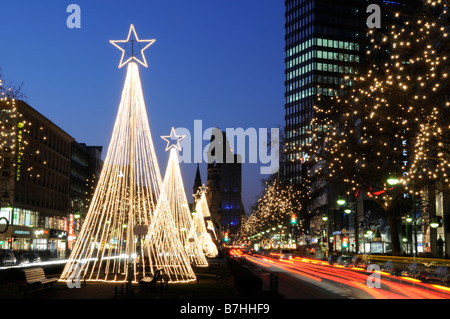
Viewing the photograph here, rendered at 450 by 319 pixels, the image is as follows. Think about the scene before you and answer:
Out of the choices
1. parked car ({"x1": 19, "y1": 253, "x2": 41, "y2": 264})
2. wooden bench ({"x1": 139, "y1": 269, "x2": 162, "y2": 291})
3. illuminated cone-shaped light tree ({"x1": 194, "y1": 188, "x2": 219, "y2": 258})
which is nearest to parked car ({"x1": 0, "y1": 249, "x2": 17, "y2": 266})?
parked car ({"x1": 19, "y1": 253, "x2": 41, "y2": 264})

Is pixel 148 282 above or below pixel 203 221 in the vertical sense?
below

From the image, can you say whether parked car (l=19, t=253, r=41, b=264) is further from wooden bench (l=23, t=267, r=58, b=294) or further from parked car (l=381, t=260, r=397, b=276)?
wooden bench (l=23, t=267, r=58, b=294)

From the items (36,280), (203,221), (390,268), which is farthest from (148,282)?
(203,221)

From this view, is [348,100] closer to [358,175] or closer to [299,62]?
[358,175]

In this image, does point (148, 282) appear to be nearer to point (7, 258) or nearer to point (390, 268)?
point (390, 268)

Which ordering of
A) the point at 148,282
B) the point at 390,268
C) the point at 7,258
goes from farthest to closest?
1. the point at 7,258
2. the point at 390,268
3. the point at 148,282

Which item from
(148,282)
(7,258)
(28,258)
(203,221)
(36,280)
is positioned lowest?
(28,258)

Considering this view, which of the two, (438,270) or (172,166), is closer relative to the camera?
(438,270)

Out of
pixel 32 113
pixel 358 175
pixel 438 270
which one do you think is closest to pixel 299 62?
pixel 32 113

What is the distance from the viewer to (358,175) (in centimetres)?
4866

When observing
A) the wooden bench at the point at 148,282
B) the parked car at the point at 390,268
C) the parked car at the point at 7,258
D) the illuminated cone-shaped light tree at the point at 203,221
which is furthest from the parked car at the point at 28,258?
the wooden bench at the point at 148,282

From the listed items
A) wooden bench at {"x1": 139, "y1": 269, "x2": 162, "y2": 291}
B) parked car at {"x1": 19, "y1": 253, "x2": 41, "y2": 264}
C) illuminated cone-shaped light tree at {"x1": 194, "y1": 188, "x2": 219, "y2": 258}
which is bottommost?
parked car at {"x1": 19, "y1": 253, "x2": 41, "y2": 264}

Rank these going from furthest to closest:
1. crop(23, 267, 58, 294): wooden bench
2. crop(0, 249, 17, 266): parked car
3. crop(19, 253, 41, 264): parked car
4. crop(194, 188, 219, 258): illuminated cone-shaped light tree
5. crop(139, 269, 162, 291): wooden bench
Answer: crop(194, 188, 219, 258): illuminated cone-shaped light tree
crop(19, 253, 41, 264): parked car
crop(0, 249, 17, 266): parked car
crop(139, 269, 162, 291): wooden bench
crop(23, 267, 58, 294): wooden bench

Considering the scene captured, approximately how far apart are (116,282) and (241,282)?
31.7 feet
